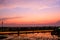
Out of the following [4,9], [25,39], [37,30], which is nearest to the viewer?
[4,9]

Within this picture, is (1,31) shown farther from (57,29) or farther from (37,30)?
(57,29)

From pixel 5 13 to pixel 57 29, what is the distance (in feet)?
5.56

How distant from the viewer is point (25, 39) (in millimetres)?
4121

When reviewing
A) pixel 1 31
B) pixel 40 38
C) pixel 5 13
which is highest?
pixel 5 13

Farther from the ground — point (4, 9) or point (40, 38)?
point (4, 9)

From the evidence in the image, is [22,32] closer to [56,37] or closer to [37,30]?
[37,30]

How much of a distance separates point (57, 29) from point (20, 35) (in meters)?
1.19

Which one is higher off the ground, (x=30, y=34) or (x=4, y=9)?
(x=4, y=9)

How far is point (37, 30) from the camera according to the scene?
472 centimetres

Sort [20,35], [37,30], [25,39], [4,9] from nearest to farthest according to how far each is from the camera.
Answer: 1. [4,9]
2. [25,39]
3. [20,35]
4. [37,30]

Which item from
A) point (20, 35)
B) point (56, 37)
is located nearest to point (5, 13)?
point (20, 35)

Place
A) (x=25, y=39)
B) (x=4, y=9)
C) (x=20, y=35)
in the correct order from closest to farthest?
(x=4, y=9) → (x=25, y=39) → (x=20, y=35)

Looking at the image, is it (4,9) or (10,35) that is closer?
(4,9)

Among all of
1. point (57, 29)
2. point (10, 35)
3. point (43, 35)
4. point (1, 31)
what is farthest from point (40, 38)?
point (1, 31)
